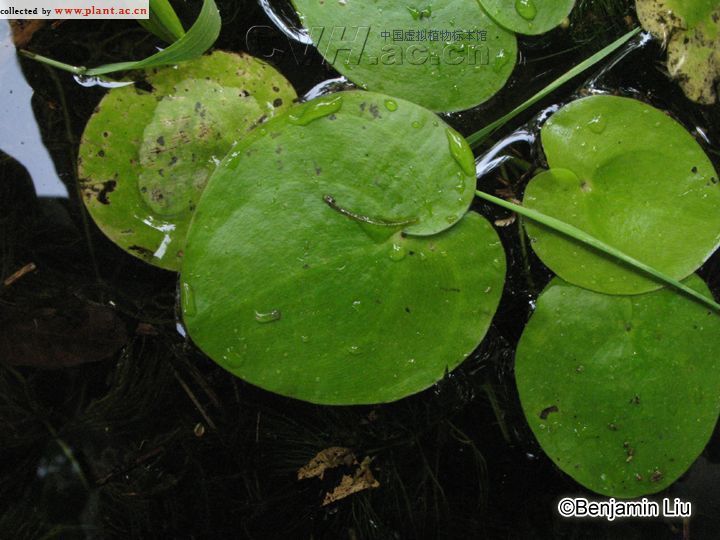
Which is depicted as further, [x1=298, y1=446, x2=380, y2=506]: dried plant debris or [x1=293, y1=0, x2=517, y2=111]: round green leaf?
[x1=298, y1=446, x2=380, y2=506]: dried plant debris

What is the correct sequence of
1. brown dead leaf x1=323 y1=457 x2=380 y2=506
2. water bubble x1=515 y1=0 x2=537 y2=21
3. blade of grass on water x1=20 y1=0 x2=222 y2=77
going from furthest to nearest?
brown dead leaf x1=323 y1=457 x2=380 y2=506
water bubble x1=515 y1=0 x2=537 y2=21
blade of grass on water x1=20 y1=0 x2=222 y2=77

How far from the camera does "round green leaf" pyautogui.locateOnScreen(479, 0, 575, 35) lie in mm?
1114

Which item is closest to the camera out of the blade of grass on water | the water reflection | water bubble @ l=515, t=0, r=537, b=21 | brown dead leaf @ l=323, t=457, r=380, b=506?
the blade of grass on water

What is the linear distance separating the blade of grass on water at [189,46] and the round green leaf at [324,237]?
0.23 meters

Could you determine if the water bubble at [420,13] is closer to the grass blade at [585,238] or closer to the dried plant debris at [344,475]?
the grass blade at [585,238]

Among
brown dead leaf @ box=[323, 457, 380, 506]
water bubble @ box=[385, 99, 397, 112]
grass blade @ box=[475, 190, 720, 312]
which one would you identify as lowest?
brown dead leaf @ box=[323, 457, 380, 506]

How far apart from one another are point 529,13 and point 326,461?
3.83 feet

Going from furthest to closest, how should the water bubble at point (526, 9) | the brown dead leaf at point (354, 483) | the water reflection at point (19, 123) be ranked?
the brown dead leaf at point (354, 483), the water reflection at point (19, 123), the water bubble at point (526, 9)

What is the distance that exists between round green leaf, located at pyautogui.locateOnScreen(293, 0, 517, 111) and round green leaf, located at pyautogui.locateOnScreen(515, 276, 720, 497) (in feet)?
1.68

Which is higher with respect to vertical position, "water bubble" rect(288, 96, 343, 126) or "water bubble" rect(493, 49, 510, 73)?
"water bubble" rect(493, 49, 510, 73)

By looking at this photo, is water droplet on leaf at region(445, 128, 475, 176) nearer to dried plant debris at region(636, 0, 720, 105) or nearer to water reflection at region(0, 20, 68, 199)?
dried plant debris at region(636, 0, 720, 105)

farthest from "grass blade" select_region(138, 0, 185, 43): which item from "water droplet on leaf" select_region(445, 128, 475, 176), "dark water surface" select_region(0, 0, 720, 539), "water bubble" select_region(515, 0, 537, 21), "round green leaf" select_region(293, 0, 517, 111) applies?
Result: "water bubble" select_region(515, 0, 537, 21)

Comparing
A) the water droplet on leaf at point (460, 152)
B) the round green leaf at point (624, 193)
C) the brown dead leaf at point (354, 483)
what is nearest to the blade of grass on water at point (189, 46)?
the water droplet on leaf at point (460, 152)

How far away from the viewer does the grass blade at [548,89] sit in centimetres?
116
